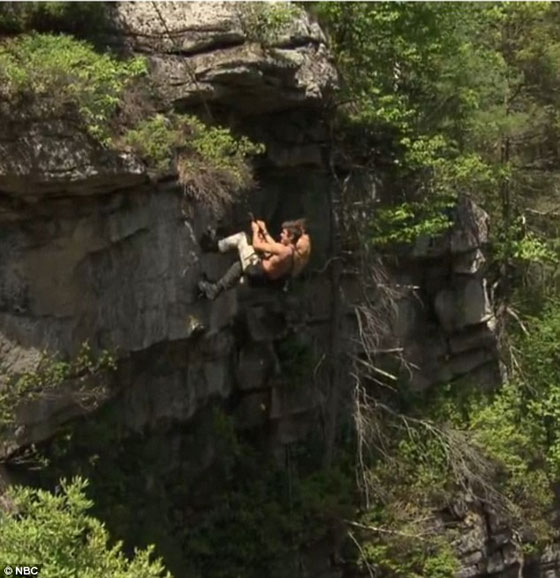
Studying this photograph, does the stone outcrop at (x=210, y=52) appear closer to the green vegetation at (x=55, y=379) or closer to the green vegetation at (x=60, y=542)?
the green vegetation at (x=55, y=379)

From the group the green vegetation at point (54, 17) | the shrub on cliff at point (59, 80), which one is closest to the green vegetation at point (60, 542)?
the shrub on cliff at point (59, 80)

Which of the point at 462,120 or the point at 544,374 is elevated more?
the point at 462,120

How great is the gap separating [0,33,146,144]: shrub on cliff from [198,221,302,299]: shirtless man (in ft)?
6.95

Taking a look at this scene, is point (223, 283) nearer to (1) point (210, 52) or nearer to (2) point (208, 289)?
(2) point (208, 289)

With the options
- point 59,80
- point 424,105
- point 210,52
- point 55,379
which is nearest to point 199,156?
point 210,52

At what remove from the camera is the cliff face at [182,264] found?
10.3m

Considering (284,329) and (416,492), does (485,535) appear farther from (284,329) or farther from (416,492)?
(284,329)

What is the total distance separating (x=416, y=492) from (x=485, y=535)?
48.9 inches

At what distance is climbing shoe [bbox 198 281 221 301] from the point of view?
12.0 m

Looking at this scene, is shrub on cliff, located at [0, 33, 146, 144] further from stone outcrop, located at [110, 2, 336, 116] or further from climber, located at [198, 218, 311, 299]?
climber, located at [198, 218, 311, 299]

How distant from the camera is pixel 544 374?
1791 centimetres

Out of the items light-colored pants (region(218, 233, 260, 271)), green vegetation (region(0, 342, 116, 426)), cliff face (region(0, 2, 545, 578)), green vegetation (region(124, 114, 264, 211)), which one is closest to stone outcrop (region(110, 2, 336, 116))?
cliff face (region(0, 2, 545, 578))

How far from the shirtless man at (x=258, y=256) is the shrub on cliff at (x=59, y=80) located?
6.95 feet

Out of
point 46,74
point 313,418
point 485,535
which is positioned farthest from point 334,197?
point 46,74
